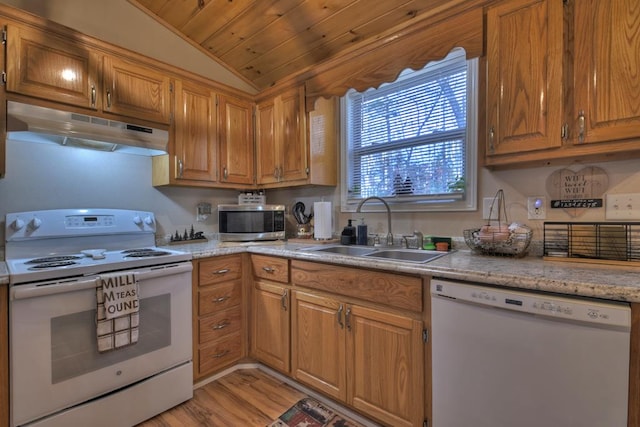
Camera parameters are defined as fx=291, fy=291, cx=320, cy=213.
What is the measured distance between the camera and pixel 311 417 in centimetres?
169

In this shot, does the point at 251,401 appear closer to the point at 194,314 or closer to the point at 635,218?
the point at 194,314

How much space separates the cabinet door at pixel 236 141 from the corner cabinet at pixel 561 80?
1.96 m

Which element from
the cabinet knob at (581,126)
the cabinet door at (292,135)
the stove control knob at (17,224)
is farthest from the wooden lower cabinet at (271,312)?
the cabinet knob at (581,126)

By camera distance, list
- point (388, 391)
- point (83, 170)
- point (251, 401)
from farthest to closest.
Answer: point (83, 170)
point (251, 401)
point (388, 391)

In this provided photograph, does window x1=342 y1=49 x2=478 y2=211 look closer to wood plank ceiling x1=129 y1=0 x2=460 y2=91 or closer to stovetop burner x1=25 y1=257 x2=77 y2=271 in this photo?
wood plank ceiling x1=129 y1=0 x2=460 y2=91

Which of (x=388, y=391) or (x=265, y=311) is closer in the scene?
(x=388, y=391)

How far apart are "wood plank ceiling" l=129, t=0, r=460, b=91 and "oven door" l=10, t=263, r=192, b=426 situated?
6.37 ft

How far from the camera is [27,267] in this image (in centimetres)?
144

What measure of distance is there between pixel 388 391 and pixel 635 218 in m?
1.43

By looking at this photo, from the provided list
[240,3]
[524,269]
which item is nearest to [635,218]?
[524,269]

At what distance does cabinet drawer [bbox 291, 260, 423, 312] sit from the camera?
138cm

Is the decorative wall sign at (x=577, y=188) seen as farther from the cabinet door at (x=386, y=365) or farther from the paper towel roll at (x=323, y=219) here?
the paper towel roll at (x=323, y=219)

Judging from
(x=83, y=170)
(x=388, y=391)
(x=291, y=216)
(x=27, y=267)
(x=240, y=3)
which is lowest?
(x=388, y=391)

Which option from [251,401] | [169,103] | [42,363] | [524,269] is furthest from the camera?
[169,103]
